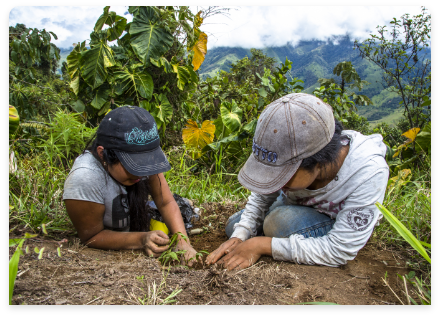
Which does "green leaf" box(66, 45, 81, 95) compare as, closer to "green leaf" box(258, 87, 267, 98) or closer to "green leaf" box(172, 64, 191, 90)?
"green leaf" box(172, 64, 191, 90)

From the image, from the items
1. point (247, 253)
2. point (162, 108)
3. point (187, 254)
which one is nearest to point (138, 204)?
point (187, 254)

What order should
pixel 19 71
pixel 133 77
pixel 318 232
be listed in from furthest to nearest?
pixel 19 71 < pixel 133 77 < pixel 318 232

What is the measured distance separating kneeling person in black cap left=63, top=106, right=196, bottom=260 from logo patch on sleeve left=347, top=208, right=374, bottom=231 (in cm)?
86

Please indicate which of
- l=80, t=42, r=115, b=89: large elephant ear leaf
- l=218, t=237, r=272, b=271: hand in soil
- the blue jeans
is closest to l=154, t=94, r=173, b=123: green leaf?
l=80, t=42, r=115, b=89: large elephant ear leaf

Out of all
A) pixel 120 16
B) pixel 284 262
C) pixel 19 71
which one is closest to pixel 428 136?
pixel 284 262

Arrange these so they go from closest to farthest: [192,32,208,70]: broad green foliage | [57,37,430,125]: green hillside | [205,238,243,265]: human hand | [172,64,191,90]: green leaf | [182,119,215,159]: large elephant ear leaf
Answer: [205,238,243,265]: human hand < [182,119,215,159]: large elephant ear leaf < [172,64,191,90]: green leaf < [192,32,208,70]: broad green foliage < [57,37,430,125]: green hillside

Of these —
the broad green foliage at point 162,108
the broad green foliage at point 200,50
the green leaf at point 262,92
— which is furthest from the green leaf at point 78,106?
the green leaf at point 262,92

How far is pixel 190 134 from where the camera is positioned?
345 cm

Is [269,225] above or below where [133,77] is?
below

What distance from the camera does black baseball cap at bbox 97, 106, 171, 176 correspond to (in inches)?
56.9

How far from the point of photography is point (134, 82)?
338cm

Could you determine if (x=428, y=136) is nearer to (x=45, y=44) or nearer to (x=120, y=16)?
(x=120, y=16)

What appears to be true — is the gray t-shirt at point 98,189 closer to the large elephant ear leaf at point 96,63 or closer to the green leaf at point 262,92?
the large elephant ear leaf at point 96,63

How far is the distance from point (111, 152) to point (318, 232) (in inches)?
47.5
